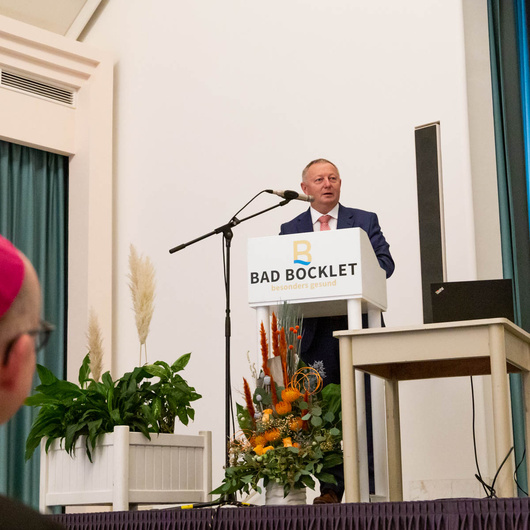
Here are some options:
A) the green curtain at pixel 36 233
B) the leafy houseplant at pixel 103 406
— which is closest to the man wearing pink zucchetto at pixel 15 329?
the leafy houseplant at pixel 103 406

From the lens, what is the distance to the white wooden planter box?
3336mm

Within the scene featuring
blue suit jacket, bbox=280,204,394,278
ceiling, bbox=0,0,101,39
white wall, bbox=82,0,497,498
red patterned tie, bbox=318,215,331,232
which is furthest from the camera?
ceiling, bbox=0,0,101,39

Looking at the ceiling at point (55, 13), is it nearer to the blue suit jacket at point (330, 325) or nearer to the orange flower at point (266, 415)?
the blue suit jacket at point (330, 325)

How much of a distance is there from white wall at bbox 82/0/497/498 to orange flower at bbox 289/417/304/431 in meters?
2.07

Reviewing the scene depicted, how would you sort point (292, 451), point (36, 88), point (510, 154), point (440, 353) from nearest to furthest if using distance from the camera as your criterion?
point (440, 353), point (292, 451), point (510, 154), point (36, 88)

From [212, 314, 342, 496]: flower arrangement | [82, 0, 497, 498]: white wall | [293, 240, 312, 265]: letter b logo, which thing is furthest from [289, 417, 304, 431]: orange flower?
[82, 0, 497, 498]: white wall

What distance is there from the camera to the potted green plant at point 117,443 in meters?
3.37

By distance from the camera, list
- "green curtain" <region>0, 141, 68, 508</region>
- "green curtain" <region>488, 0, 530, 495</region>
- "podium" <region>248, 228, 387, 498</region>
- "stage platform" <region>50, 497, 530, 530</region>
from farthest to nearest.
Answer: "green curtain" <region>0, 141, 68, 508</region>, "green curtain" <region>488, 0, 530, 495</region>, "podium" <region>248, 228, 387, 498</region>, "stage platform" <region>50, 497, 530, 530</region>

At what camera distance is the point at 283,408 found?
3.11m

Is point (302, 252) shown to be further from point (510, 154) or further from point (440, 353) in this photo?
point (510, 154)

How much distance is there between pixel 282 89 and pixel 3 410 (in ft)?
18.6

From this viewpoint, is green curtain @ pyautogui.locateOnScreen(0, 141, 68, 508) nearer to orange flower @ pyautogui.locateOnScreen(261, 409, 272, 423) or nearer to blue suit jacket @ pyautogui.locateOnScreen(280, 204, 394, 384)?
blue suit jacket @ pyautogui.locateOnScreen(280, 204, 394, 384)

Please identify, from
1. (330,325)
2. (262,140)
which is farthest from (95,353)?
(262,140)

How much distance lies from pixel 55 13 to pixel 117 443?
4749mm
